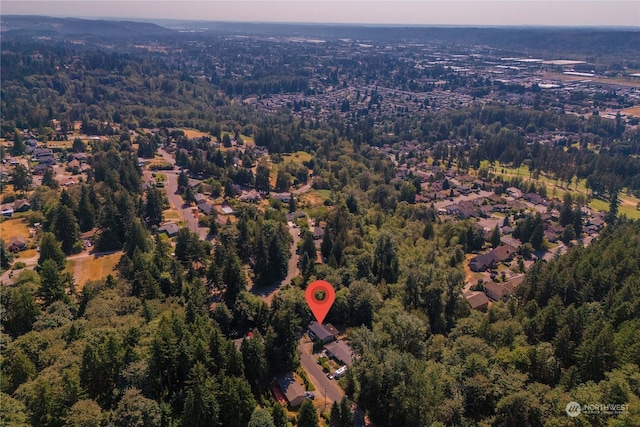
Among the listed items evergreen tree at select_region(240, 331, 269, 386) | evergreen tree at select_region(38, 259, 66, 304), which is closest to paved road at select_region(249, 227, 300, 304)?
evergreen tree at select_region(240, 331, 269, 386)

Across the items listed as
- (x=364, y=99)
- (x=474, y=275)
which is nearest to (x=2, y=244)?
(x=474, y=275)

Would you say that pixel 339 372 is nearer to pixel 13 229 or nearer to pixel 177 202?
pixel 177 202

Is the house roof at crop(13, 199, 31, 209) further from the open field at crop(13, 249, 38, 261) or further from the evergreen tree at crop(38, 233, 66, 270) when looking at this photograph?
the evergreen tree at crop(38, 233, 66, 270)

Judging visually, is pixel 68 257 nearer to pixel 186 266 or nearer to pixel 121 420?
pixel 186 266

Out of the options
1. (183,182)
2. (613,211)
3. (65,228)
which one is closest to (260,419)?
(65,228)

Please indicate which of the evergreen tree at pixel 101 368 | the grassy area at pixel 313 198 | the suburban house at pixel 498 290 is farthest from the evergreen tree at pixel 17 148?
the suburban house at pixel 498 290

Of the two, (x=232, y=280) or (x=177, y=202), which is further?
(x=177, y=202)
